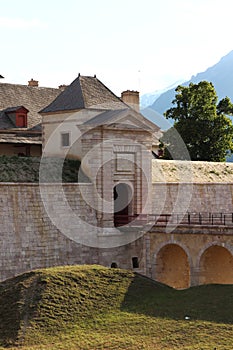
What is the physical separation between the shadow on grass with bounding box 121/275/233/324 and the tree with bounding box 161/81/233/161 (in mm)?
26229

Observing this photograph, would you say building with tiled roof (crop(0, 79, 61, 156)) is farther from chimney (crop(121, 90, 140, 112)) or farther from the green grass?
the green grass

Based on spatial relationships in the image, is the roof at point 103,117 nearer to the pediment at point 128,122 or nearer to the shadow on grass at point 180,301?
the pediment at point 128,122

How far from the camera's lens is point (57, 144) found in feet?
135

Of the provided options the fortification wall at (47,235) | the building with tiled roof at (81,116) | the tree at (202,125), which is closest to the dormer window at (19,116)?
the building with tiled roof at (81,116)

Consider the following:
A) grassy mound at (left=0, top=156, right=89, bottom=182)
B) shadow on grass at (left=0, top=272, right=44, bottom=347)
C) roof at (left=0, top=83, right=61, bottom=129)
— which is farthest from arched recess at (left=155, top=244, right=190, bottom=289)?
roof at (left=0, top=83, right=61, bottom=129)

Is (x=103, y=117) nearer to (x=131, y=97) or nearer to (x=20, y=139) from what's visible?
(x=20, y=139)

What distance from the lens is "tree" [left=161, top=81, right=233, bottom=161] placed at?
55.6 m

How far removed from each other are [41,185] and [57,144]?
17.9 ft

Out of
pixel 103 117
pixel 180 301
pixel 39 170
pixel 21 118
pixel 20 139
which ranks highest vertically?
pixel 21 118

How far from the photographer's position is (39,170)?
127ft

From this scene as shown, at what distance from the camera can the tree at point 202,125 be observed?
55562 mm

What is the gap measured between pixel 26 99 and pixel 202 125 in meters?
14.4

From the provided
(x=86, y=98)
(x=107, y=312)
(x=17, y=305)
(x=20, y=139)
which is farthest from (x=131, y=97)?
(x=17, y=305)

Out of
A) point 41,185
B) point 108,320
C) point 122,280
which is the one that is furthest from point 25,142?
point 108,320
